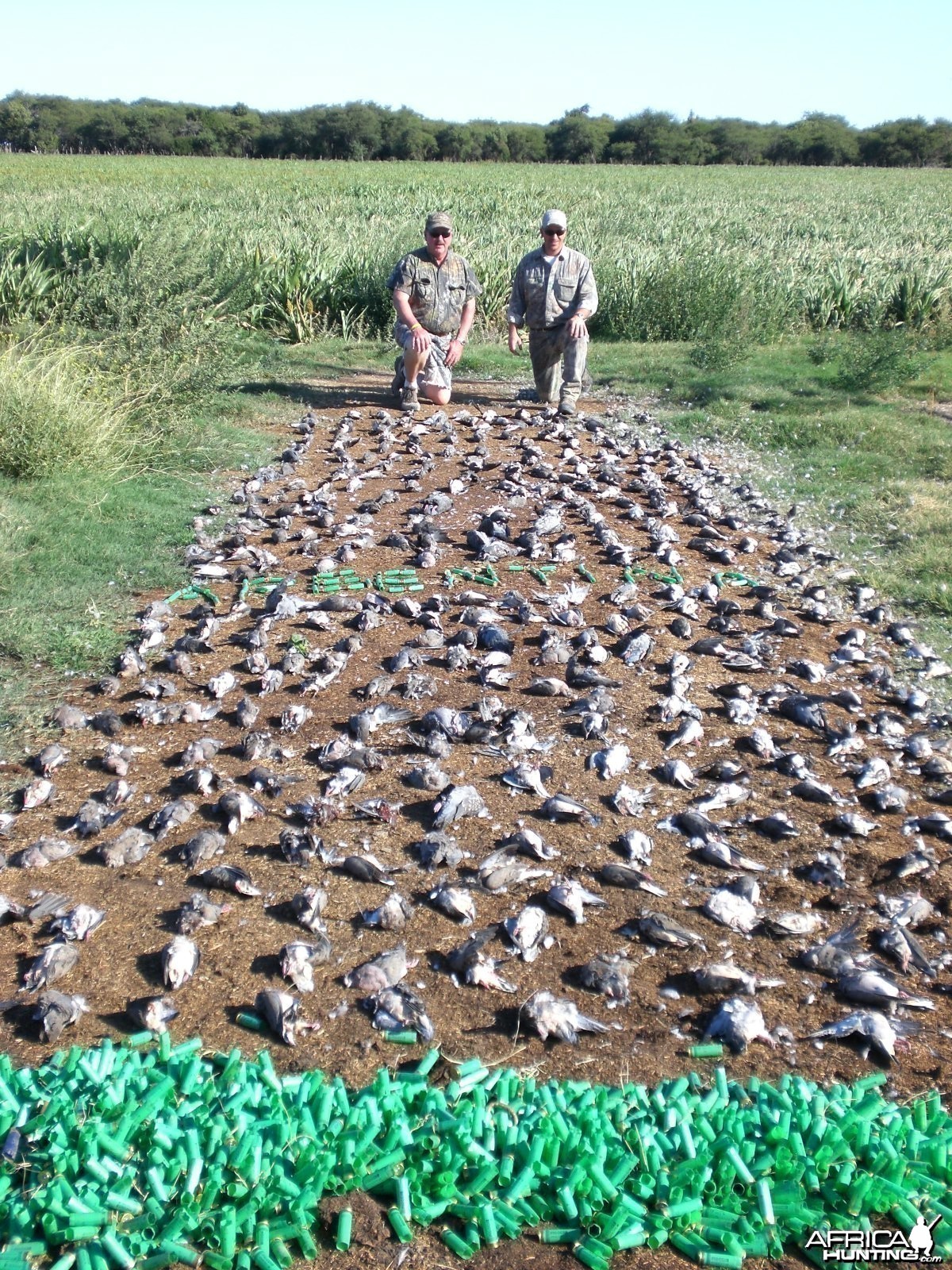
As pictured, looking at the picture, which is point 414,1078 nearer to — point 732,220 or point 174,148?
point 732,220

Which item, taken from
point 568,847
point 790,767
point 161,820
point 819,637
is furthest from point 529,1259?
point 819,637

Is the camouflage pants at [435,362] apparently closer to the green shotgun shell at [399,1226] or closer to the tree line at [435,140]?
the green shotgun shell at [399,1226]

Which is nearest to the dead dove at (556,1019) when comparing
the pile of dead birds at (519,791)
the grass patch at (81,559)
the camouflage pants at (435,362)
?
the pile of dead birds at (519,791)

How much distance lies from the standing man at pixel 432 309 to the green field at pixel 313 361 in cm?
132

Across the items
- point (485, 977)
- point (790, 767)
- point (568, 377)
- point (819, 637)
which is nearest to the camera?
point (485, 977)

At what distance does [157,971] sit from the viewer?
2.98m

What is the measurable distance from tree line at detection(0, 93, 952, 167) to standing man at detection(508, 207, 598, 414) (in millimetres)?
68262

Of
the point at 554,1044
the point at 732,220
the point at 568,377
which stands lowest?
the point at 554,1044

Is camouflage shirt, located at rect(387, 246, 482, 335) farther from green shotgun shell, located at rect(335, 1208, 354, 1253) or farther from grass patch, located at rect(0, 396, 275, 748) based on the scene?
green shotgun shell, located at rect(335, 1208, 354, 1253)

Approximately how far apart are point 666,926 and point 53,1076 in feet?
5.64

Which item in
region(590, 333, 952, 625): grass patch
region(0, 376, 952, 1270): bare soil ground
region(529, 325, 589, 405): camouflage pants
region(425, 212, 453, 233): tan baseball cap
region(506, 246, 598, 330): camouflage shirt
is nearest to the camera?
region(0, 376, 952, 1270): bare soil ground

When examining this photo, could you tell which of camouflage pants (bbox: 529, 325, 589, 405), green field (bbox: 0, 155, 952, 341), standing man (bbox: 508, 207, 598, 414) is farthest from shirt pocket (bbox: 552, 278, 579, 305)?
green field (bbox: 0, 155, 952, 341)

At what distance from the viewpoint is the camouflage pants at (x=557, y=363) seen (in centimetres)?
948

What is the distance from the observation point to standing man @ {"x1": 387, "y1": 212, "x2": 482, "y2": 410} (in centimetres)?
917
